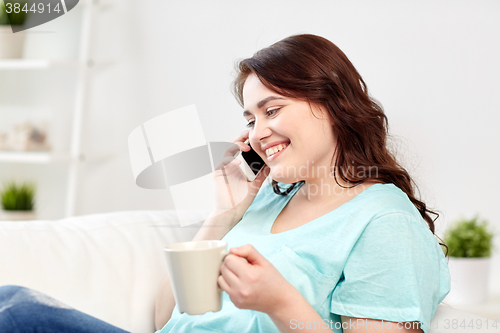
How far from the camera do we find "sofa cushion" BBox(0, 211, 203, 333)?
38.7 inches

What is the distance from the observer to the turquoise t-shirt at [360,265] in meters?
0.74

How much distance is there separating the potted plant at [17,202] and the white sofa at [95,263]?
4.05 feet

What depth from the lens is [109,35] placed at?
2361 millimetres

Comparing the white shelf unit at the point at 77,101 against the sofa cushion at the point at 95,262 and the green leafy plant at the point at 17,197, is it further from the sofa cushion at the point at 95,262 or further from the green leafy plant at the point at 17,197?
the sofa cushion at the point at 95,262

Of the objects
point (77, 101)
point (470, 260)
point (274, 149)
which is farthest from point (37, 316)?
point (77, 101)

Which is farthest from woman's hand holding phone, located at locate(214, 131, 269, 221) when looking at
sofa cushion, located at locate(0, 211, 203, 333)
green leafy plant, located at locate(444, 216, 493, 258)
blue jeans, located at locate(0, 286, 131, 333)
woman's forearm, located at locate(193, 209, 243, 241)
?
green leafy plant, located at locate(444, 216, 493, 258)

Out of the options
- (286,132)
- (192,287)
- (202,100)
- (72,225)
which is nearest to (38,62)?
(202,100)

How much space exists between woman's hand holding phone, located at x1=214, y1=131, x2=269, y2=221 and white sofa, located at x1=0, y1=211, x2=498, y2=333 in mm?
210

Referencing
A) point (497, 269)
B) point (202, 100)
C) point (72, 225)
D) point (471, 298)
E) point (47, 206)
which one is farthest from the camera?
point (47, 206)

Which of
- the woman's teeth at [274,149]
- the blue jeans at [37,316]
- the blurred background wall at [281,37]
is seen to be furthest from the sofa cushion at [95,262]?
the blurred background wall at [281,37]

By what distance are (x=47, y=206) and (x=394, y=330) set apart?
223 cm

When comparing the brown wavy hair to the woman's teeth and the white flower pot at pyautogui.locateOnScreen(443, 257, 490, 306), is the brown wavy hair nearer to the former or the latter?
the woman's teeth

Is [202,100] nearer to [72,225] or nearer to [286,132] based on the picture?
[72,225]

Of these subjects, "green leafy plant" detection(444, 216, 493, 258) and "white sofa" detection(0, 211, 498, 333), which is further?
"green leafy plant" detection(444, 216, 493, 258)
